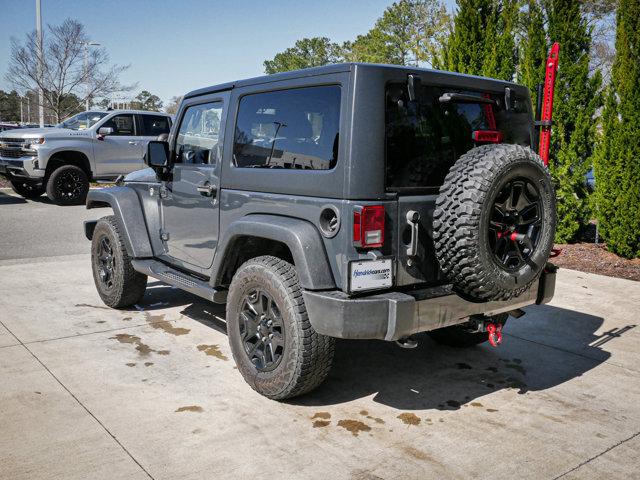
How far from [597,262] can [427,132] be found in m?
6.00

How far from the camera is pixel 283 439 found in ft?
10.6

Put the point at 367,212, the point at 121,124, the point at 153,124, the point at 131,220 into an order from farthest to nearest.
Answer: the point at 153,124, the point at 121,124, the point at 131,220, the point at 367,212

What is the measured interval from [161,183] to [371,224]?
245 centimetres

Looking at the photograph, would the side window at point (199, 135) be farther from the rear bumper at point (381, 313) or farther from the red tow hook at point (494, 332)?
the red tow hook at point (494, 332)

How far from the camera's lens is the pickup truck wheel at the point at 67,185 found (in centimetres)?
1288

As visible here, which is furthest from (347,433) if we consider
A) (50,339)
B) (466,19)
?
(466,19)

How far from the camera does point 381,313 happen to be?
317 cm

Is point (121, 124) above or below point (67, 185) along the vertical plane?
above

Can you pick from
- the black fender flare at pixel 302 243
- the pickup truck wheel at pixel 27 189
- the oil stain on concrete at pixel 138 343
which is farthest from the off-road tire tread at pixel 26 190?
the black fender flare at pixel 302 243

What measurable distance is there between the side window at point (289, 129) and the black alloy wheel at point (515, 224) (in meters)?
1.01

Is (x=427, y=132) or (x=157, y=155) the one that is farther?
(x=157, y=155)

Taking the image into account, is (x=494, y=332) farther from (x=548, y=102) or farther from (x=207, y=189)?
(x=207, y=189)

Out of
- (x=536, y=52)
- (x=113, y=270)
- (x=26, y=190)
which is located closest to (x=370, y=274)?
(x=113, y=270)

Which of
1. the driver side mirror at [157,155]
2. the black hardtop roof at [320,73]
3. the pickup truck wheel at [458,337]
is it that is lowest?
the pickup truck wheel at [458,337]
